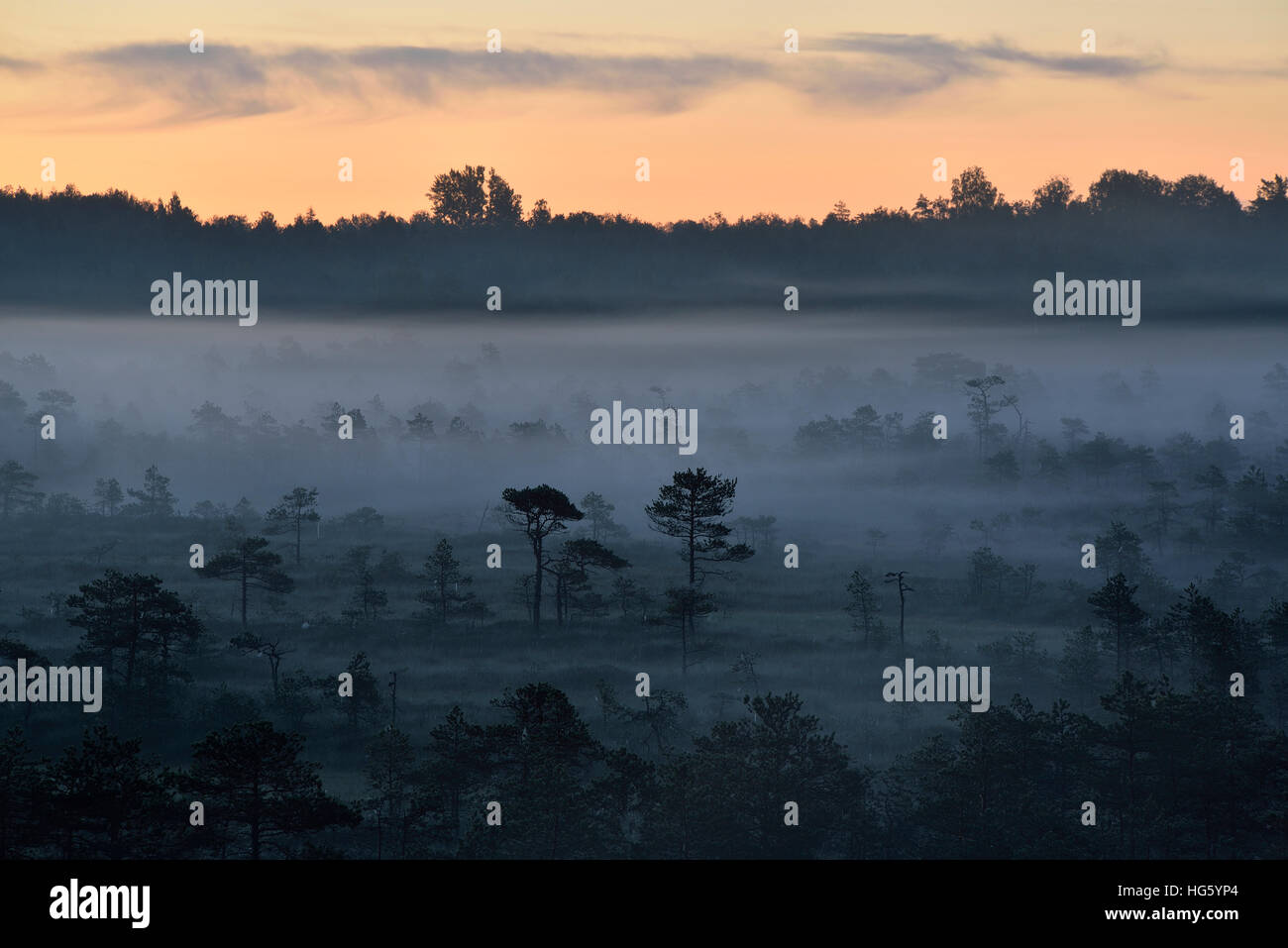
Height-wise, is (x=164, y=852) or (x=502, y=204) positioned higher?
(x=502, y=204)

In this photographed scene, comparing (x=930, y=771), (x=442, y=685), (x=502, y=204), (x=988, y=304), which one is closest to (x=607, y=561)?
(x=442, y=685)

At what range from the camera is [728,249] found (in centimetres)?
17938

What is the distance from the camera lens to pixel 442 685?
209ft

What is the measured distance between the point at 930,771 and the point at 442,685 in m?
31.2

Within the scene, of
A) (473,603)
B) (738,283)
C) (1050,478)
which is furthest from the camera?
(738,283)
